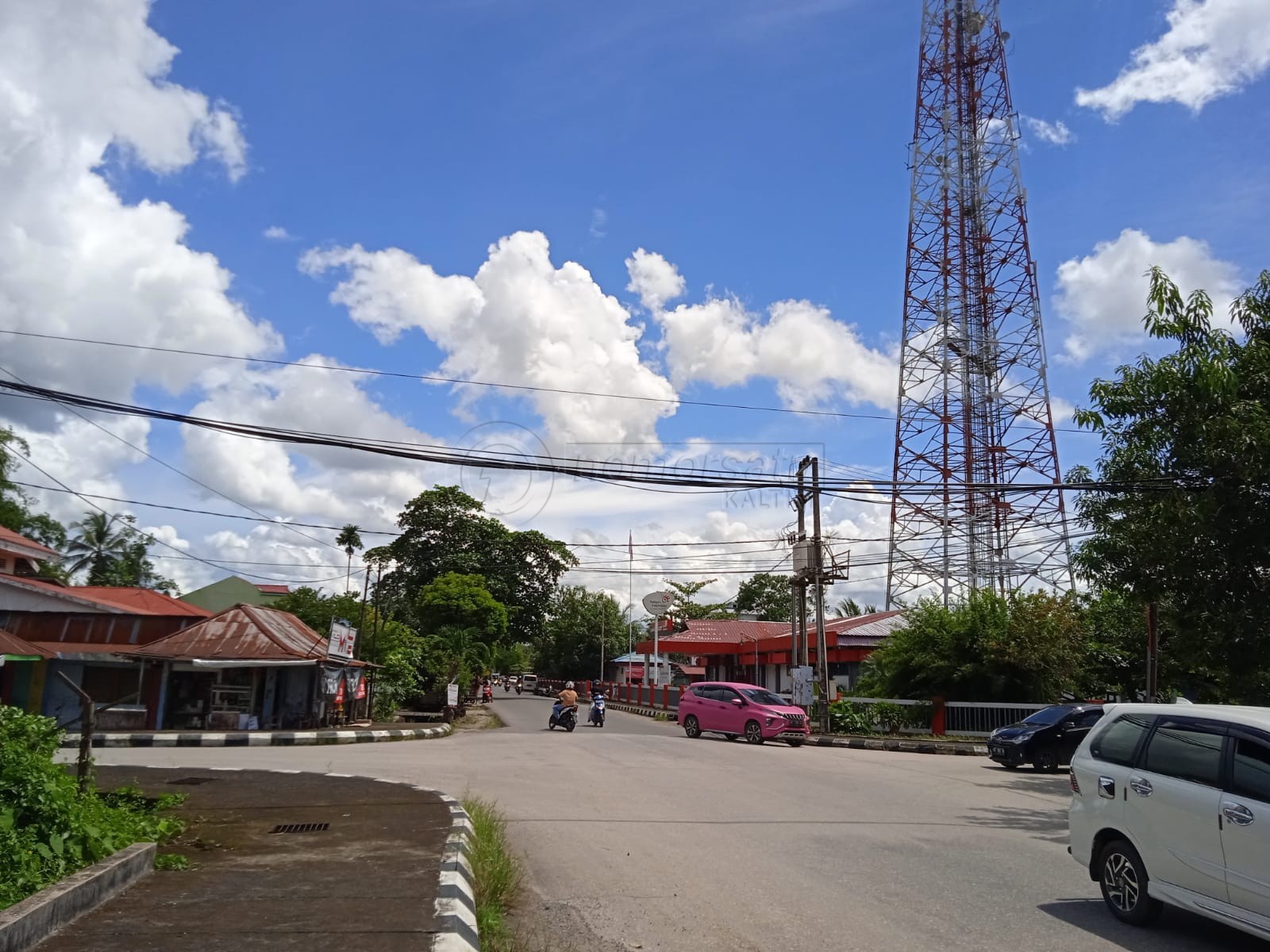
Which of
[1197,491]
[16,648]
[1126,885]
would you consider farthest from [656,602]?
[1126,885]

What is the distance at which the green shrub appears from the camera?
5.83 meters

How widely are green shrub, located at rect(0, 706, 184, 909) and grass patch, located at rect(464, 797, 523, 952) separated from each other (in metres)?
2.67

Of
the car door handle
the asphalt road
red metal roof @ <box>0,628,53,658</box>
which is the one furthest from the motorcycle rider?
the car door handle

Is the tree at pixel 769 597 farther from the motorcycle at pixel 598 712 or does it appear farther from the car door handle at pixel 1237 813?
the car door handle at pixel 1237 813

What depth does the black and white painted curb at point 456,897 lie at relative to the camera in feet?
17.8

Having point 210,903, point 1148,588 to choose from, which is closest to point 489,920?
point 210,903

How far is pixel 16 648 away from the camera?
68.8 feet

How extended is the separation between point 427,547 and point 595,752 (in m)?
39.2

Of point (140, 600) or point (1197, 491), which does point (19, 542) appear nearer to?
point (140, 600)

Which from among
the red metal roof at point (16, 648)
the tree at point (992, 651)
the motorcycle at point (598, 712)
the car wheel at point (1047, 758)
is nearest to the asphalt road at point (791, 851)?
the car wheel at point (1047, 758)

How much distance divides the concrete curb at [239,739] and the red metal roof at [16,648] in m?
2.06

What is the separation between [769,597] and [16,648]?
233 feet

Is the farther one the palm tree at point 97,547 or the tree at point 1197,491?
the palm tree at point 97,547

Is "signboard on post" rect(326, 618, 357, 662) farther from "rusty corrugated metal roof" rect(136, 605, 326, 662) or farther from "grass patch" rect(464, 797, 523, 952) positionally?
"grass patch" rect(464, 797, 523, 952)
